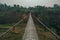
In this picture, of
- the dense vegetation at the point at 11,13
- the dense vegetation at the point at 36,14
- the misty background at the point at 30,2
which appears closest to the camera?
the dense vegetation at the point at 36,14

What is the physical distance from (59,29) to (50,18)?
1.99 feet

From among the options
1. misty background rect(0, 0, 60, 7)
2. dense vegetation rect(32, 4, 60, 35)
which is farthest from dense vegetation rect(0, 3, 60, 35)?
misty background rect(0, 0, 60, 7)

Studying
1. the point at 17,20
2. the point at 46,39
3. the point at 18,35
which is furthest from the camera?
the point at 17,20

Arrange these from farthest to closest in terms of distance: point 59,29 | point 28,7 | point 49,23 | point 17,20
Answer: point 28,7 < point 17,20 < point 49,23 < point 59,29

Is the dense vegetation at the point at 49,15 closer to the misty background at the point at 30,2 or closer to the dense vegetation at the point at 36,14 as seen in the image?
the dense vegetation at the point at 36,14

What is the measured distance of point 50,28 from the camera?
12.1 ft

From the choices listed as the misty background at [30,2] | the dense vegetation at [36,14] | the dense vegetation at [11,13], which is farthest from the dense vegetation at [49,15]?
the dense vegetation at [11,13]

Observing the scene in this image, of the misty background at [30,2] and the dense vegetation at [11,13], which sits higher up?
the misty background at [30,2]

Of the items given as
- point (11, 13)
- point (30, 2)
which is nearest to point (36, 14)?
point (30, 2)

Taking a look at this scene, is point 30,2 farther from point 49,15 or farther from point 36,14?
point 49,15

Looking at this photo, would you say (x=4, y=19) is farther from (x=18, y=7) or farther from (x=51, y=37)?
(x=51, y=37)

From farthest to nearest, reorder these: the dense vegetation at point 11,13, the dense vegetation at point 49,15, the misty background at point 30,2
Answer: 1. the misty background at point 30,2
2. the dense vegetation at point 11,13
3. the dense vegetation at point 49,15

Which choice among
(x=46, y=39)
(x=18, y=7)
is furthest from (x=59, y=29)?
(x=18, y=7)

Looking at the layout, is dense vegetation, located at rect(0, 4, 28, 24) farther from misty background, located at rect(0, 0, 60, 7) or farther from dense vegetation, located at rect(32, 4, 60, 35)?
dense vegetation, located at rect(32, 4, 60, 35)
